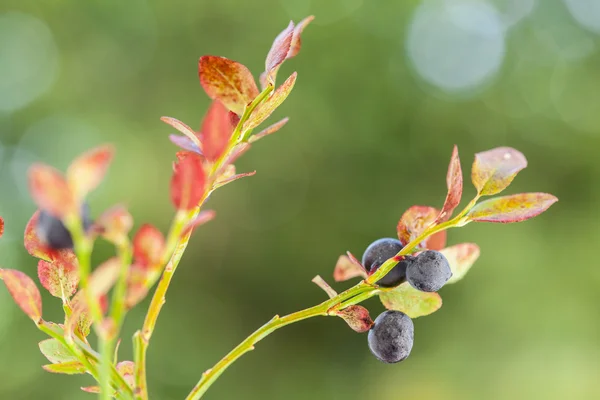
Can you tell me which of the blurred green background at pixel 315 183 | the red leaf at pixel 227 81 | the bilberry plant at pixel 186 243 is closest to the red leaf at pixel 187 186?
the bilberry plant at pixel 186 243

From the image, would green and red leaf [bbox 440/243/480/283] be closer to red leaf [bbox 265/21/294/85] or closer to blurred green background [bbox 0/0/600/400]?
red leaf [bbox 265/21/294/85]

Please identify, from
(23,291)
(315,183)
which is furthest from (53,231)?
(315,183)

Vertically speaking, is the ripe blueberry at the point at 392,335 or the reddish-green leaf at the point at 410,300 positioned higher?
the reddish-green leaf at the point at 410,300

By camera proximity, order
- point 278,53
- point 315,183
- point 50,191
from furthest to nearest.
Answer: point 315,183 → point 278,53 → point 50,191

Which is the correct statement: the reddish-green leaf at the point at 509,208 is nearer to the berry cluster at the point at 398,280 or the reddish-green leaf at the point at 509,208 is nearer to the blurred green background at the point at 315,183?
the berry cluster at the point at 398,280

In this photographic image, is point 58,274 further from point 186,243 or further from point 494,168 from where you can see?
point 494,168

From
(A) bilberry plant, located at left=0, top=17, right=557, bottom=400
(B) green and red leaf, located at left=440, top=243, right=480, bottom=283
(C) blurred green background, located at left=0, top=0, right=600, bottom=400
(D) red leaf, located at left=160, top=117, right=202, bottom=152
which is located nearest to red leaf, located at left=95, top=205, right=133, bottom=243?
(A) bilberry plant, located at left=0, top=17, right=557, bottom=400
